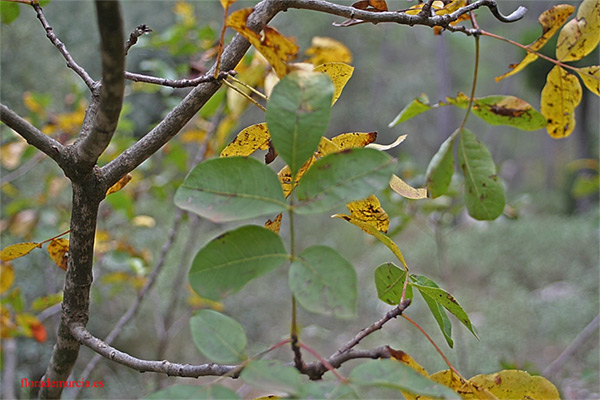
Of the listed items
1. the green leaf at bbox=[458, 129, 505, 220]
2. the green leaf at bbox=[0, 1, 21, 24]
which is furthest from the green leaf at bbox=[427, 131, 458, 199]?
the green leaf at bbox=[0, 1, 21, 24]

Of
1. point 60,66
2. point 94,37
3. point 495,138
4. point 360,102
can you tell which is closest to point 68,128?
→ point 60,66

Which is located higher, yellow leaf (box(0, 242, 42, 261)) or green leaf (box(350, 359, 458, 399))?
yellow leaf (box(0, 242, 42, 261))

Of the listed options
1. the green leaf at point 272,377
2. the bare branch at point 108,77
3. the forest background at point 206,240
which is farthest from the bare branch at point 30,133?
the forest background at point 206,240

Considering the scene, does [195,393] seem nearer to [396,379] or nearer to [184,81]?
[396,379]

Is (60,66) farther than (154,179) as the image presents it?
Yes

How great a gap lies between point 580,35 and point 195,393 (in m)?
0.46

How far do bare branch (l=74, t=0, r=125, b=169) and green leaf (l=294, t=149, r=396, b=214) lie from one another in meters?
0.12

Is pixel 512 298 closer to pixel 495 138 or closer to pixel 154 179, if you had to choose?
pixel 154 179

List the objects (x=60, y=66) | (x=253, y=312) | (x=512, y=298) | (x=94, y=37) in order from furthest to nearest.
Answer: (x=94, y=37), (x=512, y=298), (x=253, y=312), (x=60, y=66)

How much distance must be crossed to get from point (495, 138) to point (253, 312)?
975 cm

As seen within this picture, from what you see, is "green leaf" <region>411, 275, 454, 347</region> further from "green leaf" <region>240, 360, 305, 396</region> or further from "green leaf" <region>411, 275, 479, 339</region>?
"green leaf" <region>240, 360, 305, 396</region>

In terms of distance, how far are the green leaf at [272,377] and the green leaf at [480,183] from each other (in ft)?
0.65

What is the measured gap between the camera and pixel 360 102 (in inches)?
375

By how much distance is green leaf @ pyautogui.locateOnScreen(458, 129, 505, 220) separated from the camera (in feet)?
1.19
